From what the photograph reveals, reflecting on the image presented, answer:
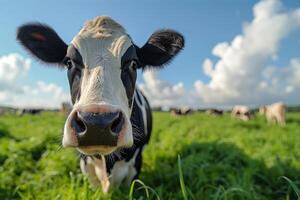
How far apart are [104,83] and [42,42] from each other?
1.67m

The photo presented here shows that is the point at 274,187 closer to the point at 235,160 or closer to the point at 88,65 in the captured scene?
the point at 235,160

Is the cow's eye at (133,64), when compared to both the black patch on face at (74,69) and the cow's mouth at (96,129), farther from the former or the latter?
the cow's mouth at (96,129)

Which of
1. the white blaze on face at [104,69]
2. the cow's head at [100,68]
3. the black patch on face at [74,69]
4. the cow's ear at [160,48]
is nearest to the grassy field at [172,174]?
the black patch on face at [74,69]

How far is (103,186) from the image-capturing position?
4.43 m

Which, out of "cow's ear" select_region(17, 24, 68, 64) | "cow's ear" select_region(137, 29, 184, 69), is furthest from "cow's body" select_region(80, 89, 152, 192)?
"cow's ear" select_region(17, 24, 68, 64)

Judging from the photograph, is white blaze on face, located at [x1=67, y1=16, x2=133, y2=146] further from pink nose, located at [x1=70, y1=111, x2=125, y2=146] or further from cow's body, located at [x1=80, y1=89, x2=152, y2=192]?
cow's body, located at [x1=80, y1=89, x2=152, y2=192]

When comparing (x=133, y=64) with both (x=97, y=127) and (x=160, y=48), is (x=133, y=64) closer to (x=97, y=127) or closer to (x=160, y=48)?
(x=160, y=48)

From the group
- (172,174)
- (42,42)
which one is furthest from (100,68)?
(172,174)

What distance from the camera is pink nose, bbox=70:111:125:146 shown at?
257 cm

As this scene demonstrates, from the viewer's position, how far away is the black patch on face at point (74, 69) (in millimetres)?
3457

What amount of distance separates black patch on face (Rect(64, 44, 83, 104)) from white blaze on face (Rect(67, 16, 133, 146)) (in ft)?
0.19

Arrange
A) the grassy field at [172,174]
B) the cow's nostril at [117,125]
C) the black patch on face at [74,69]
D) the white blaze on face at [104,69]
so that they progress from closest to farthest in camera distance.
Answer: the cow's nostril at [117,125]
the white blaze on face at [104,69]
the black patch on face at [74,69]
the grassy field at [172,174]

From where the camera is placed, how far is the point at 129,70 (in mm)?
3600

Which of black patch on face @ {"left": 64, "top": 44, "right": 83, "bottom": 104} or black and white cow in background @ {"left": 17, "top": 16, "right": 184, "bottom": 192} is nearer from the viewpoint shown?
black and white cow in background @ {"left": 17, "top": 16, "right": 184, "bottom": 192}
